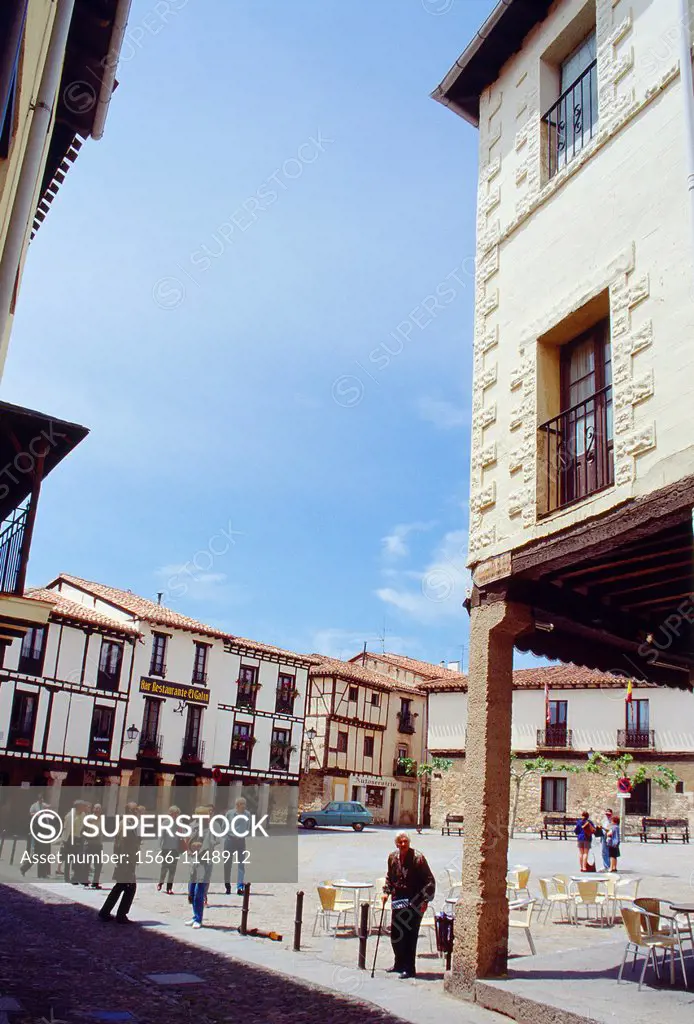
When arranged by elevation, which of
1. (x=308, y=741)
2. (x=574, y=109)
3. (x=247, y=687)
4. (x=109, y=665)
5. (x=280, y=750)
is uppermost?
(x=574, y=109)

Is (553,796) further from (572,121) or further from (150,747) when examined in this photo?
(572,121)

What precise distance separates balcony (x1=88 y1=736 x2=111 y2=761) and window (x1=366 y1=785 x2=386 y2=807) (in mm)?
17075

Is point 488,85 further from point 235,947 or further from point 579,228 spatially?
point 235,947

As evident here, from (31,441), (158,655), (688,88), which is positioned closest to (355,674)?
(158,655)

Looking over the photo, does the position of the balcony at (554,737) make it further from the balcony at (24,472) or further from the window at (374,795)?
the balcony at (24,472)

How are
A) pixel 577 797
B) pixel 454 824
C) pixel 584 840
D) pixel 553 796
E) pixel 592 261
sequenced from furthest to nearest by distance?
pixel 454 824 → pixel 553 796 → pixel 577 797 → pixel 584 840 → pixel 592 261

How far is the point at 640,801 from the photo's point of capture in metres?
35.4

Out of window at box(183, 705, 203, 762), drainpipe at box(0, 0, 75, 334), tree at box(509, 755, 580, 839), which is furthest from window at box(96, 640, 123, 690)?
drainpipe at box(0, 0, 75, 334)

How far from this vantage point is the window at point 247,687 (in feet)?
136

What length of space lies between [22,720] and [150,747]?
20.3 feet

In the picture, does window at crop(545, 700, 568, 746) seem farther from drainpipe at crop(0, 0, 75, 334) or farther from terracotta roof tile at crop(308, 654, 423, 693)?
drainpipe at crop(0, 0, 75, 334)

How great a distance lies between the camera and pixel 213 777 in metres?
39.5

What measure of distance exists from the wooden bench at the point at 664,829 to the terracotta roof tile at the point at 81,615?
2153 cm

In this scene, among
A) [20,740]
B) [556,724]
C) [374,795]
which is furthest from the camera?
[374,795]
